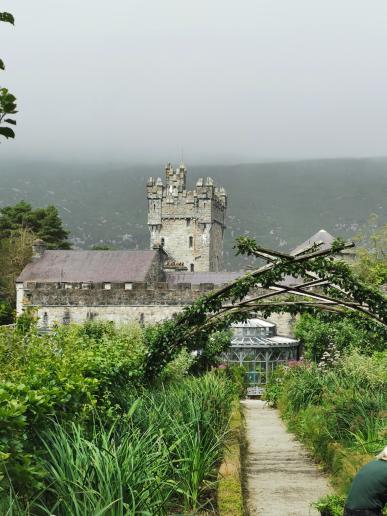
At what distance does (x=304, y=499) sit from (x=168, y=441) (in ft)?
6.58

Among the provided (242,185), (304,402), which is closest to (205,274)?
(304,402)

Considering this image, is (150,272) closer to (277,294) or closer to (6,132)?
(277,294)

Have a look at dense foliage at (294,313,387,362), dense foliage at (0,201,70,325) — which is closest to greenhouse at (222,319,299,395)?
dense foliage at (294,313,387,362)

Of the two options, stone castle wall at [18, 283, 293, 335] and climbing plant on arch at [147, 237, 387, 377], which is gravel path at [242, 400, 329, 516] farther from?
stone castle wall at [18, 283, 293, 335]

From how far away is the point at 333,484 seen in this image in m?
8.97

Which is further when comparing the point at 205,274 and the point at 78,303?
the point at 205,274

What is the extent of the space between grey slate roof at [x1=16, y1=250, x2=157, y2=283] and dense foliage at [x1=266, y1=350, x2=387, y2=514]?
31642mm

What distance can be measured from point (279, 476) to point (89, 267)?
126 feet

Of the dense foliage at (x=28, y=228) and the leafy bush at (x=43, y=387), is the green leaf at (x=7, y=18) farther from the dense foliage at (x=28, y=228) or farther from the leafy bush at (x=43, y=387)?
the dense foliage at (x=28, y=228)

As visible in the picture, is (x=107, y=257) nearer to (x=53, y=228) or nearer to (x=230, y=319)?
(x=53, y=228)

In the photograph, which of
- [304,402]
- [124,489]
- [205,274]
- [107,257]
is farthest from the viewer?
[205,274]

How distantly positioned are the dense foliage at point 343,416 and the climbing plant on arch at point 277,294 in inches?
41.3

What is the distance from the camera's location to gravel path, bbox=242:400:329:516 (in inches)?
338

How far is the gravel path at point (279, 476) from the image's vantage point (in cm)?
859
